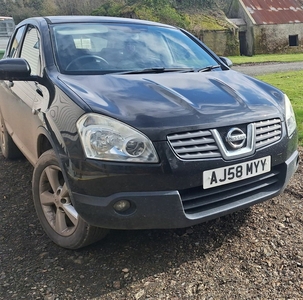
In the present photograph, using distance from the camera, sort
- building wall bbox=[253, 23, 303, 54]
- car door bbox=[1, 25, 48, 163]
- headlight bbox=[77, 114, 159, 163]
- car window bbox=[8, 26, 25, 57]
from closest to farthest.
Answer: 1. headlight bbox=[77, 114, 159, 163]
2. car door bbox=[1, 25, 48, 163]
3. car window bbox=[8, 26, 25, 57]
4. building wall bbox=[253, 23, 303, 54]

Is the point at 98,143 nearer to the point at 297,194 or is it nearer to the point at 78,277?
the point at 78,277

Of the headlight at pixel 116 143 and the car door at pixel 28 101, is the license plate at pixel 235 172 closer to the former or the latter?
the headlight at pixel 116 143

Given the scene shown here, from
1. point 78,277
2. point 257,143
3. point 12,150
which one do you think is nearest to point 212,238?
point 257,143

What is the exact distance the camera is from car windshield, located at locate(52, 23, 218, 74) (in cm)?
317

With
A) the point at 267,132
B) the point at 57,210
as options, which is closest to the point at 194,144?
the point at 267,132

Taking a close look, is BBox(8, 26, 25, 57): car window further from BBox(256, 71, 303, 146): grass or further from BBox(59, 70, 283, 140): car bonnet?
BBox(256, 71, 303, 146): grass

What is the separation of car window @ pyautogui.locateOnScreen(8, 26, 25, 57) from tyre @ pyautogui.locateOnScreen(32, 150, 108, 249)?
2047 mm

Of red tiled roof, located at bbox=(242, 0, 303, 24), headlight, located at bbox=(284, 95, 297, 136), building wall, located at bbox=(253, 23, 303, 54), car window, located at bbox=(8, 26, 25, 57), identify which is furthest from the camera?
red tiled roof, located at bbox=(242, 0, 303, 24)

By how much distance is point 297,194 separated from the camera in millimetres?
3566

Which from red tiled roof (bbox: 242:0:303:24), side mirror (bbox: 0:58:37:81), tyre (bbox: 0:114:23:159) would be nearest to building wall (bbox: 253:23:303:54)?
red tiled roof (bbox: 242:0:303:24)

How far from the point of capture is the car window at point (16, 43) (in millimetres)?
4244

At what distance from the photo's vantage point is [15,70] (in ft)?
9.53

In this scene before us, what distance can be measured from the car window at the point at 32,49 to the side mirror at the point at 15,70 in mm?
177

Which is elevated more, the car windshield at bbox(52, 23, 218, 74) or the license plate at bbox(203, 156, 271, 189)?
the car windshield at bbox(52, 23, 218, 74)
